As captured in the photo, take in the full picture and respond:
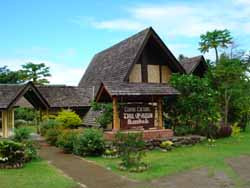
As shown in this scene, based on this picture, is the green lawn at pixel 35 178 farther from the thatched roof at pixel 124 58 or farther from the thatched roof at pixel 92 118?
the thatched roof at pixel 92 118

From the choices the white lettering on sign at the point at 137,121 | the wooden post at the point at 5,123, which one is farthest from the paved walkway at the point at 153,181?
the wooden post at the point at 5,123

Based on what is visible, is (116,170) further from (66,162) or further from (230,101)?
(230,101)

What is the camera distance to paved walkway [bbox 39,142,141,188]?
10594mm

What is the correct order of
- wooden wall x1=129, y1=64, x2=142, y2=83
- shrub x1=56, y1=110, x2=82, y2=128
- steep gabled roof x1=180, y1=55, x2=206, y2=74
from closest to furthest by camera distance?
wooden wall x1=129, y1=64, x2=142, y2=83 → shrub x1=56, y1=110, x2=82, y2=128 → steep gabled roof x1=180, y1=55, x2=206, y2=74

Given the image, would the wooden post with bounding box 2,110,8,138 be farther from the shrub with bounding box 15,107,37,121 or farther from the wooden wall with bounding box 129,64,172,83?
the shrub with bounding box 15,107,37,121

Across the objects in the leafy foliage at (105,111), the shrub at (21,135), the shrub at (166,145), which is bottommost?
the shrub at (166,145)

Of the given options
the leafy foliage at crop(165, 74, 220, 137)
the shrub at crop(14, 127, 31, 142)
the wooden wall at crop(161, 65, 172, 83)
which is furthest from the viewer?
the wooden wall at crop(161, 65, 172, 83)

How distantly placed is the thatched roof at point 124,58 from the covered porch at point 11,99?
5.04 meters

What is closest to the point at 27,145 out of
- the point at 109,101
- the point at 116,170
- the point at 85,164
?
the point at 85,164

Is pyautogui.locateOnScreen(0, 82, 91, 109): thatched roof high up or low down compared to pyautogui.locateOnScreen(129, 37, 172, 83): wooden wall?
down

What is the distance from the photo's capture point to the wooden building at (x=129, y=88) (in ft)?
63.1

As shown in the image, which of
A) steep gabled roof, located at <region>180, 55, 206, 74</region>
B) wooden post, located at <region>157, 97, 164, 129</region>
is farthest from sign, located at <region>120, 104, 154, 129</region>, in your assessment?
steep gabled roof, located at <region>180, 55, 206, 74</region>

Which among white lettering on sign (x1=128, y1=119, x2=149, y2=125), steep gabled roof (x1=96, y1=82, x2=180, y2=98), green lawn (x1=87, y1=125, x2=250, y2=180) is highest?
steep gabled roof (x1=96, y1=82, x2=180, y2=98)

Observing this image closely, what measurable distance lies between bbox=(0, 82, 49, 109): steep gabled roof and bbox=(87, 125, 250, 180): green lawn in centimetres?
999
